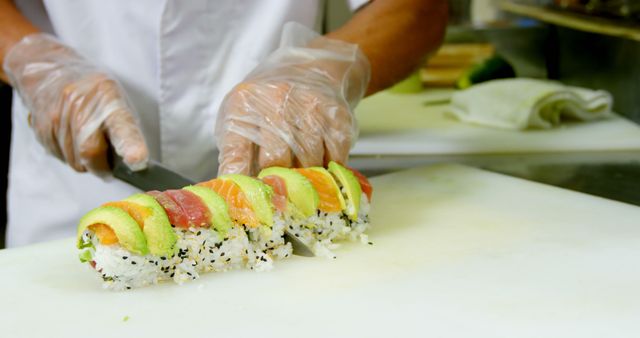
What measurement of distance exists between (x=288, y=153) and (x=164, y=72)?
546 millimetres

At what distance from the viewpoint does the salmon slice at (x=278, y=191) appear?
5.00 feet

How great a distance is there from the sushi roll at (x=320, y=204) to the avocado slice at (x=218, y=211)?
11 centimetres

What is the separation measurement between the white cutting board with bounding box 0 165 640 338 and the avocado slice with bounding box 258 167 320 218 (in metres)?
0.10

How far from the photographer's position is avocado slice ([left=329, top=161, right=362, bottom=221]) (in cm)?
160

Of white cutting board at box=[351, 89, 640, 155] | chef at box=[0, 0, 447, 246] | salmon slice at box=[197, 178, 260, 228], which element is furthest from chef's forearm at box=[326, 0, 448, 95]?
salmon slice at box=[197, 178, 260, 228]

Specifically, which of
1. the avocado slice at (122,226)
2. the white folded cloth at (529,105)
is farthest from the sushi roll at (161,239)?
the white folded cloth at (529,105)

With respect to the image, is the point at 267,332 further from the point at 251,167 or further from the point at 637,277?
the point at 637,277

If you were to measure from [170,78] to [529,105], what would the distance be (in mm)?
1309

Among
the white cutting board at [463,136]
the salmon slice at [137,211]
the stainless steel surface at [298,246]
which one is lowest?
the white cutting board at [463,136]

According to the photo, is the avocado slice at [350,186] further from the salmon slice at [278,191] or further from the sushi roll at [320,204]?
the salmon slice at [278,191]

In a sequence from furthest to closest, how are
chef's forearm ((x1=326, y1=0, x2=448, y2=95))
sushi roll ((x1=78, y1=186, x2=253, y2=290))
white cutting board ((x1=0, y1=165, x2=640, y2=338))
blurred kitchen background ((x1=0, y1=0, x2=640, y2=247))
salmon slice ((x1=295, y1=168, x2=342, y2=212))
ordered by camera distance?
blurred kitchen background ((x1=0, y1=0, x2=640, y2=247)) < chef's forearm ((x1=326, y1=0, x2=448, y2=95)) < salmon slice ((x1=295, y1=168, x2=342, y2=212)) < sushi roll ((x1=78, y1=186, x2=253, y2=290)) < white cutting board ((x1=0, y1=165, x2=640, y2=338))

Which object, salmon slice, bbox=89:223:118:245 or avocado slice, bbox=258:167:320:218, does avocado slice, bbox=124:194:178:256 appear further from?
avocado slice, bbox=258:167:320:218

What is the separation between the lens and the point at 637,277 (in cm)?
144

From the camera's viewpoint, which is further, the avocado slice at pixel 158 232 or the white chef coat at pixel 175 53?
the white chef coat at pixel 175 53
